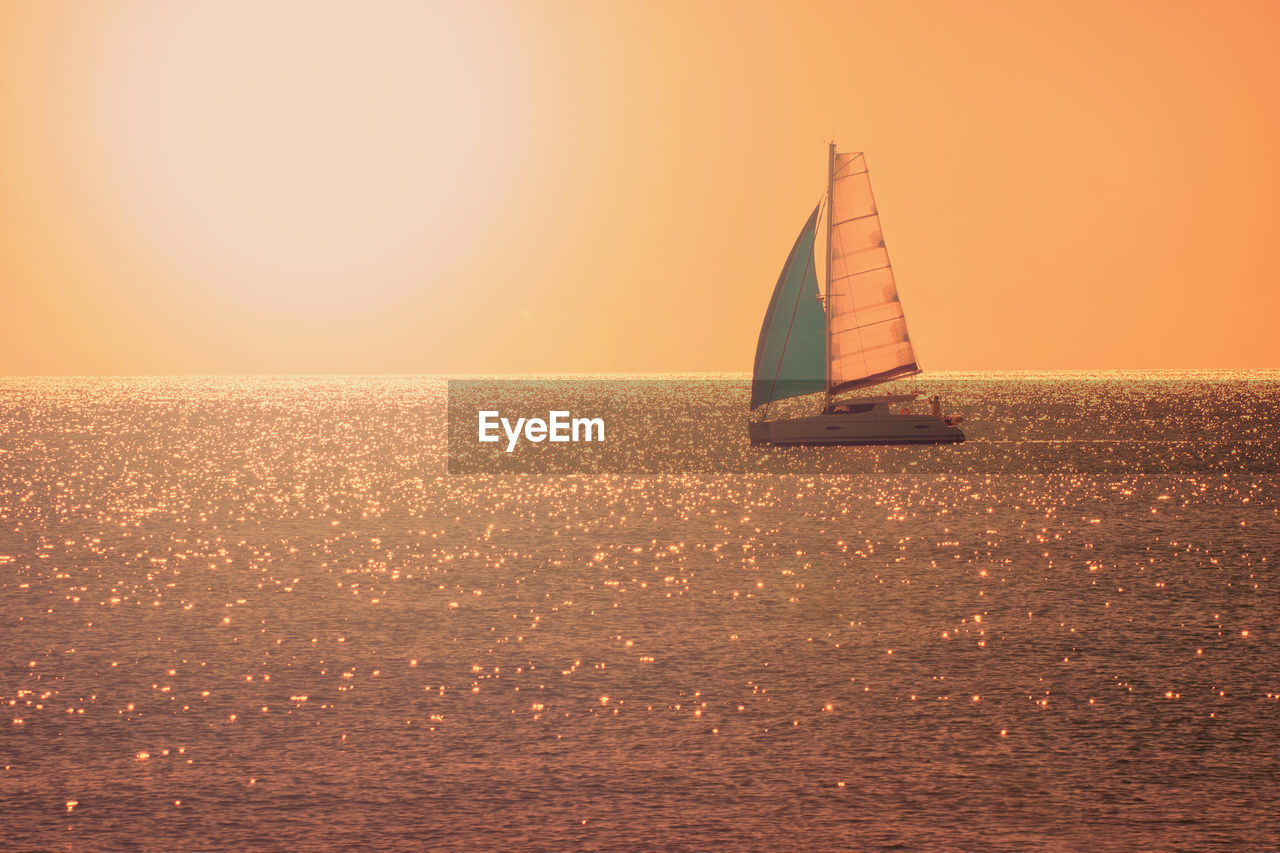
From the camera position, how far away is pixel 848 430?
74.8 m

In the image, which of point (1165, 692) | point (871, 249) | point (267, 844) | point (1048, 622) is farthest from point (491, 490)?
point (267, 844)

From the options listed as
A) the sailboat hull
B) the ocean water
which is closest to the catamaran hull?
the sailboat hull

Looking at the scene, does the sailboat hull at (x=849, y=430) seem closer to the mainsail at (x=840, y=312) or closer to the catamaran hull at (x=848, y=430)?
the catamaran hull at (x=848, y=430)

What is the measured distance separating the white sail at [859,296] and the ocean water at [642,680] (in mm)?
16389

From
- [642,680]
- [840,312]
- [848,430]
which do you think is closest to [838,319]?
[840,312]

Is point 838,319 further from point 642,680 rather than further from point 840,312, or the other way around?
point 642,680

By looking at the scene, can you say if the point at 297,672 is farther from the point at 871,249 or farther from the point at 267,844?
the point at 871,249

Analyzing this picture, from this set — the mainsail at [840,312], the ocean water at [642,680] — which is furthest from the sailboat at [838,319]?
the ocean water at [642,680]

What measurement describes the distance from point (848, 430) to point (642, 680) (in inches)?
2049

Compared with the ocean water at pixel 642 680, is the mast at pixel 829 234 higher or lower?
higher

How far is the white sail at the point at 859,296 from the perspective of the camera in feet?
234

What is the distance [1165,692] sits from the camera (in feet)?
76.7

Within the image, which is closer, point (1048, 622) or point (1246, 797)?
point (1246, 797)

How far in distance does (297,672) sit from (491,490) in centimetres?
4549
